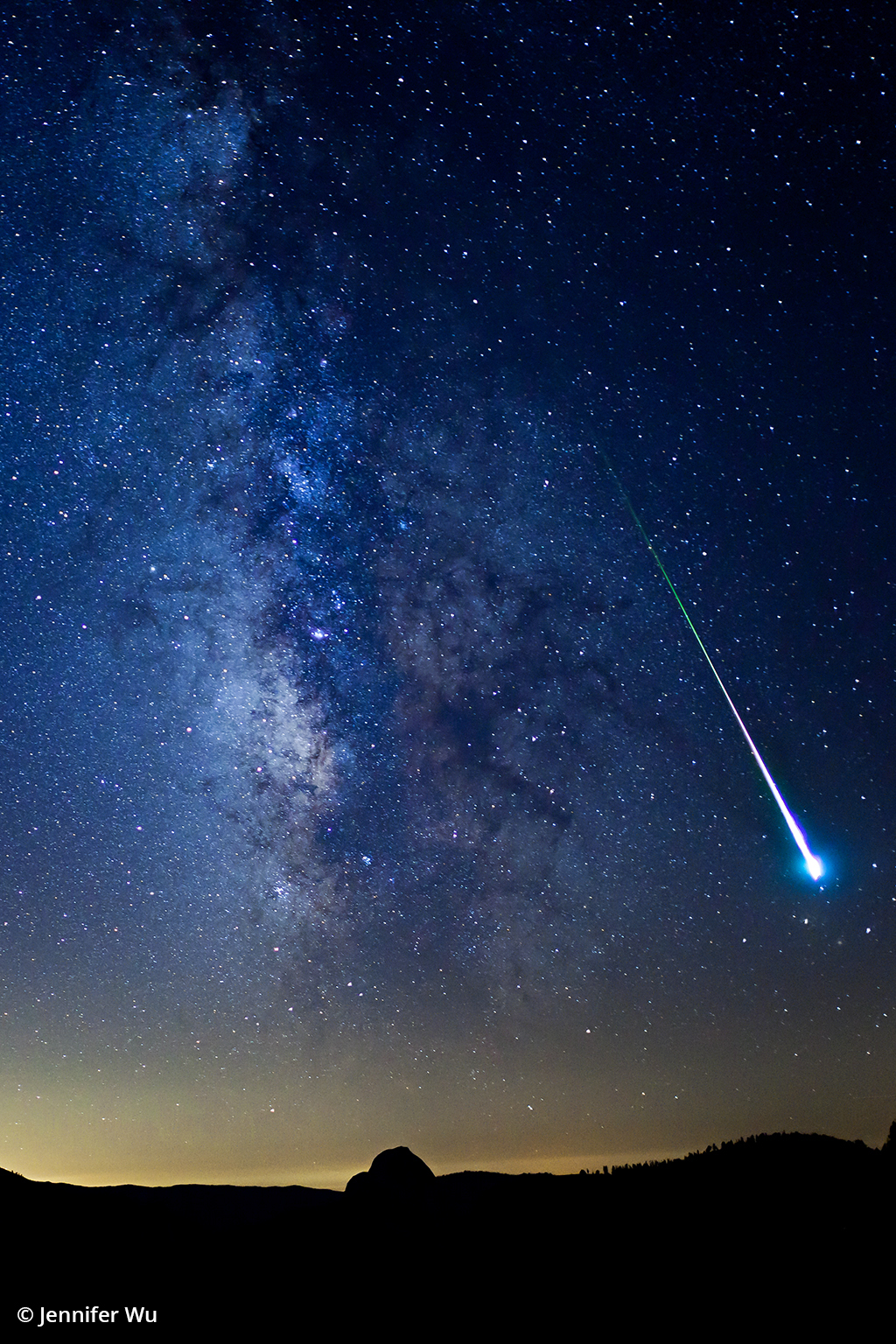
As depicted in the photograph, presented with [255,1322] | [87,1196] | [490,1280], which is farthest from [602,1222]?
[87,1196]

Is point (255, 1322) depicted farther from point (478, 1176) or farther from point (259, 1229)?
point (478, 1176)

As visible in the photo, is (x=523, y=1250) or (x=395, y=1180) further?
(x=395, y=1180)
